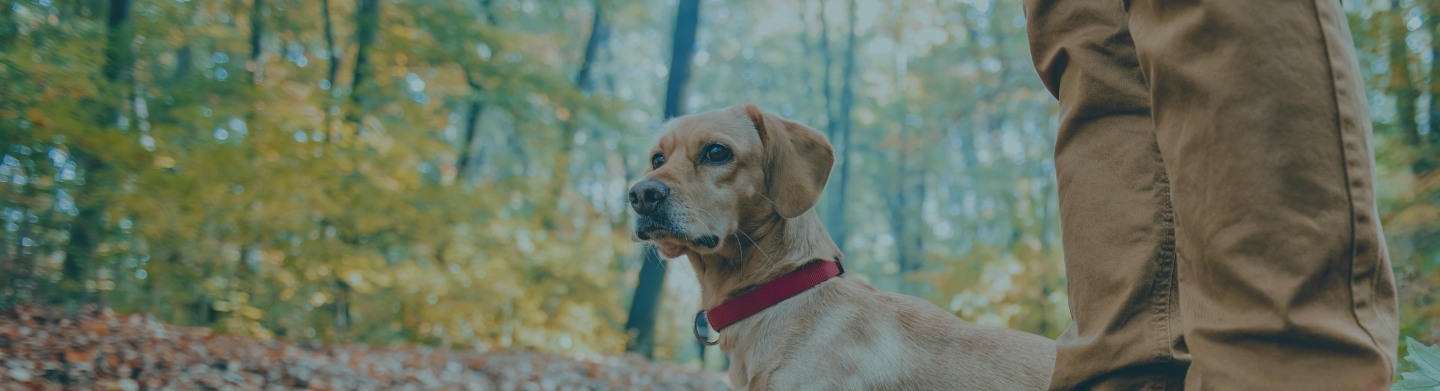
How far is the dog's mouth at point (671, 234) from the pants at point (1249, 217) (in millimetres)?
1226

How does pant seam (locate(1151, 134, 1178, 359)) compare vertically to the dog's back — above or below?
above

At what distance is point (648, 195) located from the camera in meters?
2.47

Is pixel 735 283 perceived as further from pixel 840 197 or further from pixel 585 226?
pixel 840 197

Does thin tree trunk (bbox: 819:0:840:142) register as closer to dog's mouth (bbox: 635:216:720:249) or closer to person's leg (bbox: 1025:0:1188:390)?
dog's mouth (bbox: 635:216:720:249)

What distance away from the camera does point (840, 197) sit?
21.3 m

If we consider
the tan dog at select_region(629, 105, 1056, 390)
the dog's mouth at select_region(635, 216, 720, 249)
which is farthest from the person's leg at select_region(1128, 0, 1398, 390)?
the dog's mouth at select_region(635, 216, 720, 249)

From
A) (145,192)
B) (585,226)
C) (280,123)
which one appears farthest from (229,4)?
(585,226)

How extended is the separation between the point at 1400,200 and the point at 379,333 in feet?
33.9

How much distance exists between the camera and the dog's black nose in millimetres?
2473

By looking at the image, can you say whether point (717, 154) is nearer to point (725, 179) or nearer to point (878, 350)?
point (725, 179)

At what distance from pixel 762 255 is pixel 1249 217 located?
1.49m

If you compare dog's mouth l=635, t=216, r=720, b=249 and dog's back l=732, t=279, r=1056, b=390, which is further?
dog's mouth l=635, t=216, r=720, b=249

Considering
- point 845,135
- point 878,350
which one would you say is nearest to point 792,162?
point 878,350

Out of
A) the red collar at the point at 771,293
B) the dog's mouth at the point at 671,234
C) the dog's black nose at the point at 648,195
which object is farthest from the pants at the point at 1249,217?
the dog's black nose at the point at 648,195
